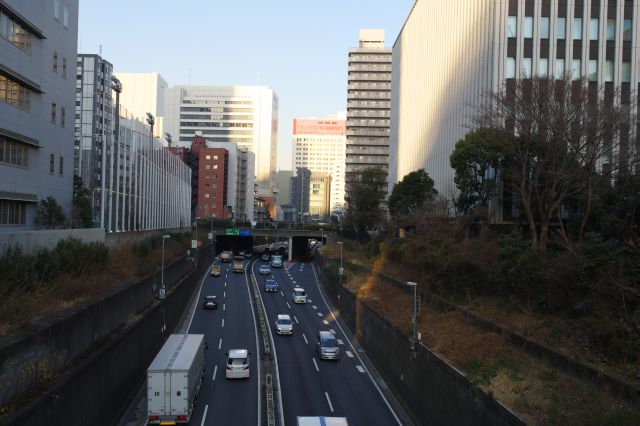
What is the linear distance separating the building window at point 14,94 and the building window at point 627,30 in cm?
4839

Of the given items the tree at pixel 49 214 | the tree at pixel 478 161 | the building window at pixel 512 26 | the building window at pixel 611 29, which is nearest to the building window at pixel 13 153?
the tree at pixel 49 214

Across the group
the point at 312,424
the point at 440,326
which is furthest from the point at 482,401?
the point at 440,326

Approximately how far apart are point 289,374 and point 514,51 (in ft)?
115

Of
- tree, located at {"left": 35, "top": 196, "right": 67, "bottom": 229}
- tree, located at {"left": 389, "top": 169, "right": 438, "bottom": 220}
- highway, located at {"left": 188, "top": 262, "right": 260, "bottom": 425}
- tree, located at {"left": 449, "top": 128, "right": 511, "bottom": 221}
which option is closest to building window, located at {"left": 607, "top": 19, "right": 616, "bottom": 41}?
tree, located at {"left": 449, "top": 128, "right": 511, "bottom": 221}

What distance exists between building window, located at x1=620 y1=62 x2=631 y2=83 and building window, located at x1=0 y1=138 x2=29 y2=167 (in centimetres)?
4807

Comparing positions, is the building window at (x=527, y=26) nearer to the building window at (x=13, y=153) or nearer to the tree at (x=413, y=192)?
the tree at (x=413, y=192)

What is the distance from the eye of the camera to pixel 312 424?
19.7 m

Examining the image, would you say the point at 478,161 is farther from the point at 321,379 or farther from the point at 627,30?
the point at 321,379

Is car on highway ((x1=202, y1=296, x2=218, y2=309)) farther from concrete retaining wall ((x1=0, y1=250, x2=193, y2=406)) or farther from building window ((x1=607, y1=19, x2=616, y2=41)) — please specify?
building window ((x1=607, y1=19, x2=616, y2=41))

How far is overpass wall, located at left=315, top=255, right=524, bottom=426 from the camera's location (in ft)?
62.1

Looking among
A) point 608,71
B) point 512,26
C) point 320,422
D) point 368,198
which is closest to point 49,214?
point 320,422

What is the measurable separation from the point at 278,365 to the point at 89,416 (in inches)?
645

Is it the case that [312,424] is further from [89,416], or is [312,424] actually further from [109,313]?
[109,313]

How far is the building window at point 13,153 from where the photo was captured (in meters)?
32.4
